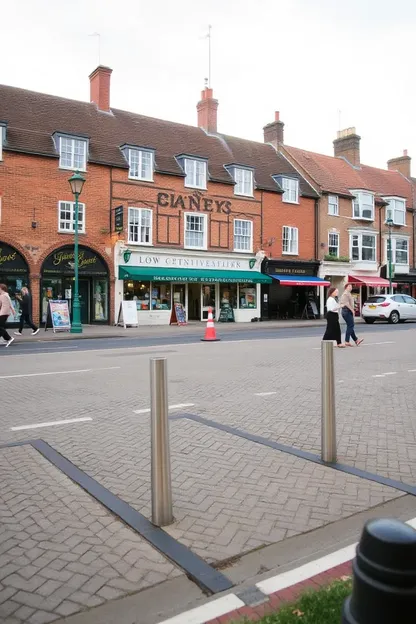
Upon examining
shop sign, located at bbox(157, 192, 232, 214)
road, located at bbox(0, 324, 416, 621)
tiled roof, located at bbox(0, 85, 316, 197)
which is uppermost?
tiled roof, located at bbox(0, 85, 316, 197)

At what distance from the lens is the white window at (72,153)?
77.7ft

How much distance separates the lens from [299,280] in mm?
30781

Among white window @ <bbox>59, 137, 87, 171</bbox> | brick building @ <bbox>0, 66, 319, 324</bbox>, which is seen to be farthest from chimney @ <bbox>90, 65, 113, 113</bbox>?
white window @ <bbox>59, 137, 87, 171</bbox>

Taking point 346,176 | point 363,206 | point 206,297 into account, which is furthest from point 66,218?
point 346,176

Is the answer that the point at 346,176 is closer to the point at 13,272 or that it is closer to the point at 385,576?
the point at 13,272

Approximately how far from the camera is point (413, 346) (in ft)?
47.5

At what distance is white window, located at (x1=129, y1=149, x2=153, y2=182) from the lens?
84.5 feet

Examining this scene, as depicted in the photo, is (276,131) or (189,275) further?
(276,131)

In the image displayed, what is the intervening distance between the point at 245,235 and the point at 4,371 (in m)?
21.9

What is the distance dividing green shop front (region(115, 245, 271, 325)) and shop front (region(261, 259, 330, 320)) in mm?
1013

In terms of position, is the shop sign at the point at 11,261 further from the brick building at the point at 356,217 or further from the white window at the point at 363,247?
the white window at the point at 363,247

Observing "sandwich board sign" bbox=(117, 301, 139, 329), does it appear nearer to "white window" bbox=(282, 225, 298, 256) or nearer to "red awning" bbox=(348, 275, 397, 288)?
"white window" bbox=(282, 225, 298, 256)

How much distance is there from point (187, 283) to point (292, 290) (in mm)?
8473

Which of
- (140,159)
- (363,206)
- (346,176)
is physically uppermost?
(346,176)
